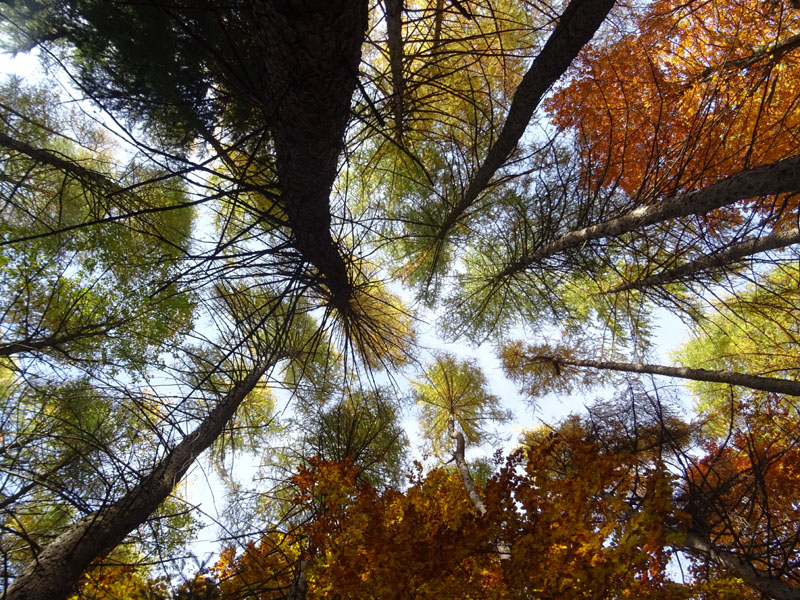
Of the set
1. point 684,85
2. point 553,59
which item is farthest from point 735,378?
point 684,85

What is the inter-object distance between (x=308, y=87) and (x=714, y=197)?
240cm

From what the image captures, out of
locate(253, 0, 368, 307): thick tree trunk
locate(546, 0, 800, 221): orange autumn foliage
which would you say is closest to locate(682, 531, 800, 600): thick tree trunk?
locate(253, 0, 368, 307): thick tree trunk

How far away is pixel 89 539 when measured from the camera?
2.62 meters

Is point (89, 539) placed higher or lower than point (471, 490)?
lower

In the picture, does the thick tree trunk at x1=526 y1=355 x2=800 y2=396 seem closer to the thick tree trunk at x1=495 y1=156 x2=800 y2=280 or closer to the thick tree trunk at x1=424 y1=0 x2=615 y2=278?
the thick tree trunk at x1=495 y1=156 x2=800 y2=280

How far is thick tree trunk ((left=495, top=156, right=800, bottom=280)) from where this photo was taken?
1759 millimetres

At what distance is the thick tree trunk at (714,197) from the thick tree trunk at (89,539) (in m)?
2.82

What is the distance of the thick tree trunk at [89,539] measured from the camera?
7.57ft

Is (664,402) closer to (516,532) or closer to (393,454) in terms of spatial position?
(516,532)

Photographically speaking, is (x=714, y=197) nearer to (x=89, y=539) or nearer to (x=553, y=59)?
(x=553, y=59)

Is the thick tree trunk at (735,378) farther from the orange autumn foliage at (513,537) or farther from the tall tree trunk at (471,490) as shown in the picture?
the tall tree trunk at (471,490)

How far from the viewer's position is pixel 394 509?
482 cm

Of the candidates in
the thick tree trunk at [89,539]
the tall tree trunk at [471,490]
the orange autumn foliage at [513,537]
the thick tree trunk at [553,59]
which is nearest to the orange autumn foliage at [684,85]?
the thick tree trunk at [553,59]

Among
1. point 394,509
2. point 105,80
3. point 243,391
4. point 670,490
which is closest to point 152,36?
point 105,80
